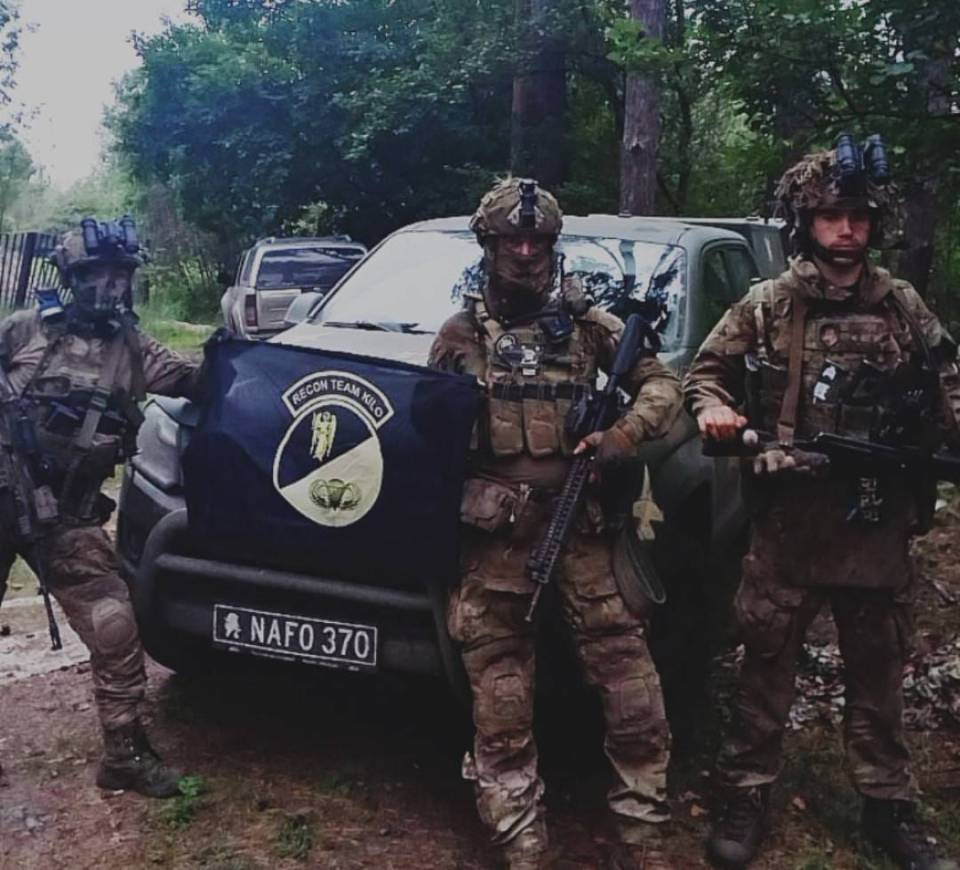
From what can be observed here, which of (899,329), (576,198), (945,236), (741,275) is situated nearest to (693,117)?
(576,198)

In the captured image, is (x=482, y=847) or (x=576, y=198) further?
(x=576, y=198)

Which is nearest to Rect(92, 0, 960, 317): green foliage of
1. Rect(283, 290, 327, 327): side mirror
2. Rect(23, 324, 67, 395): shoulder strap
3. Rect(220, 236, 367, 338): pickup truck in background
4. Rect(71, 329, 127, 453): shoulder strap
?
Rect(220, 236, 367, 338): pickup truck in background

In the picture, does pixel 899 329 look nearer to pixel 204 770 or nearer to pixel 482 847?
pixel 482 847

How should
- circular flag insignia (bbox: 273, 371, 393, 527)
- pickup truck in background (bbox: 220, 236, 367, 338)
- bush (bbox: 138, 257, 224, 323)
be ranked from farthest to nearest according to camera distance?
bush (bbox: 138, 257, 224, 323) → pickup truck in background (bbox: 220, 236, 367, 338) → circular flag insignia (bbox: 273, 371, 393, 527)

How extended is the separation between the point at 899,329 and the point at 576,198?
13.5m

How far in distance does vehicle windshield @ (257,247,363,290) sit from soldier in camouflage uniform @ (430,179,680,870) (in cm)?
1300

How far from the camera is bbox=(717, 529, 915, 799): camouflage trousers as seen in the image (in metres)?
3.40

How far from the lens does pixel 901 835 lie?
3443mm

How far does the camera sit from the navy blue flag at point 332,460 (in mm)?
3271

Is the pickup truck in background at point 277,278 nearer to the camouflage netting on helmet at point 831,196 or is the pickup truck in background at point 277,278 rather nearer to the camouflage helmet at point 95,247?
the camouflage helmet at point 95,247

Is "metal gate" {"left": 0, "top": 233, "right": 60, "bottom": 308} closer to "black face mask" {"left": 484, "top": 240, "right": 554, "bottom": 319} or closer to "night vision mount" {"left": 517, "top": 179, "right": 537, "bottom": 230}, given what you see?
"black face mask" {"left": 484, "top": 240, "right": 554, "bottom": 319}

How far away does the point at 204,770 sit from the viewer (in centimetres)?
397

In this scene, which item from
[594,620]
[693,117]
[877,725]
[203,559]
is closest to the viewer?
[594,620]

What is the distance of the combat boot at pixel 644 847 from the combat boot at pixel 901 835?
769 millimetres
